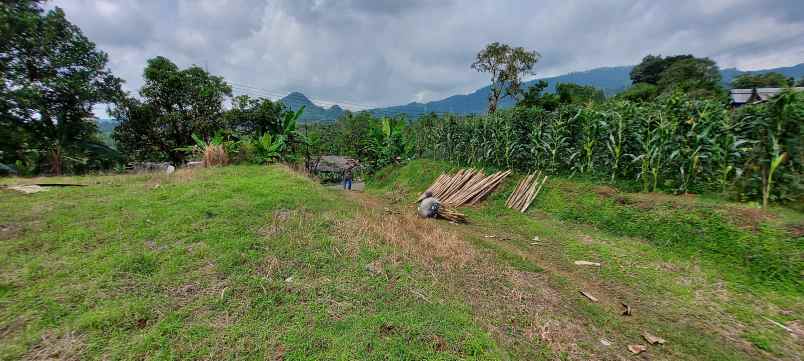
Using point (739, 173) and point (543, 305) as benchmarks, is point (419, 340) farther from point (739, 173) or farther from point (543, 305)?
point (739, 173)

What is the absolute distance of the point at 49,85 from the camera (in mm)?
12852

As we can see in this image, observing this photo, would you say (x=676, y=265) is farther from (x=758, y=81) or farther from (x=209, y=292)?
(x=758, y=81)

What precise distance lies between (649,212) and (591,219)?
3.33 ft

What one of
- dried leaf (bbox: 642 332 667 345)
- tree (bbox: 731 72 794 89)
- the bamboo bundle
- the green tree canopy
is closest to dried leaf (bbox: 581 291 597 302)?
dried leaf (bbox: 642 332 667 345)

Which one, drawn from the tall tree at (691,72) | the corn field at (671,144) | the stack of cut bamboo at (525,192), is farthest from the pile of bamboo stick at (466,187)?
the tall tree at (691,72)

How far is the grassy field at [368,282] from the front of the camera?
7.78 ft

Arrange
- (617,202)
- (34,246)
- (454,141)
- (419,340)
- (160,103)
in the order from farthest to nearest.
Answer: (160,103) < (454,141) < (617,202) < (34,246) < (419,340)

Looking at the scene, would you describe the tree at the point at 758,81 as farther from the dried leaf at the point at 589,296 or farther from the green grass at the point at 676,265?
the dried leaf at the point at 589,296

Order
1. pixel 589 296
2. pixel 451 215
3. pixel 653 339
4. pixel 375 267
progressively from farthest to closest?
pixel 451 215 → pixel 375 267 → pixel 589 296 → pixel 653 339

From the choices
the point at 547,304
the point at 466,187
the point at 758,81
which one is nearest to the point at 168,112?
the point at 466,187

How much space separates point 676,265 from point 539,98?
2132 cm

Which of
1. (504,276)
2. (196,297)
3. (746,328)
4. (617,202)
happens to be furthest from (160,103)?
(746,328)

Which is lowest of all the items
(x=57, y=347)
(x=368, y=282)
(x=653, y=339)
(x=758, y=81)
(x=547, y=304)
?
(x=653, y=339)

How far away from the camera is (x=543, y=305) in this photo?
3172mm
